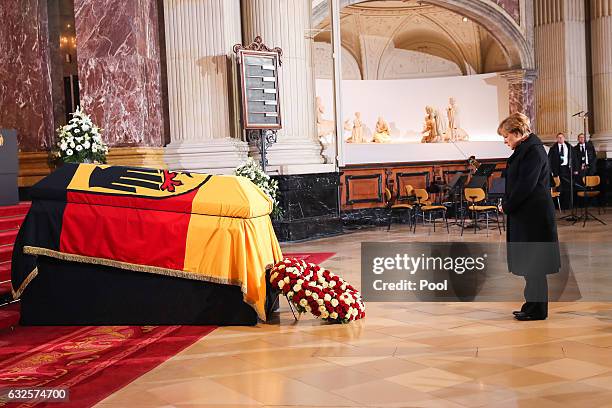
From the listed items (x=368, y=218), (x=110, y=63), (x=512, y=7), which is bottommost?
(x=368, y=218)

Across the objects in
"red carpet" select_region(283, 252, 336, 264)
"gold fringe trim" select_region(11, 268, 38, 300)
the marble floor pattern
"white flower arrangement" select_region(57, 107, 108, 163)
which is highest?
"white flower arrangement" select_region(57, 107, 108, 163)

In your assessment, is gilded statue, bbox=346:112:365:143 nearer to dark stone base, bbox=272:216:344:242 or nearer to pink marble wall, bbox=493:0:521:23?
pink marble wall, bbox=493:0:521:23

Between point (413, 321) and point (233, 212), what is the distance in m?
1.54

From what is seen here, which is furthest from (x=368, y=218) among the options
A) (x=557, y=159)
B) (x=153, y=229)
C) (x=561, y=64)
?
(x=153, y=229)

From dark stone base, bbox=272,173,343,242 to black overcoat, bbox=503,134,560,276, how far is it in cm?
637

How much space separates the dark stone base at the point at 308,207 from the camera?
12.1 m

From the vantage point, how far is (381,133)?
19062 millimetres

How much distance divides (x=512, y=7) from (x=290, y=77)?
7.75m

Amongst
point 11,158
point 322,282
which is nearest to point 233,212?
point 322,282

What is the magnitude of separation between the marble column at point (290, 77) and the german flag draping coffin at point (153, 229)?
609 centimetres

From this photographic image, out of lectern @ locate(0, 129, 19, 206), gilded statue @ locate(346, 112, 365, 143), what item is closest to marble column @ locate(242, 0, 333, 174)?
lectern @ locate(0, 129, 19, 206)

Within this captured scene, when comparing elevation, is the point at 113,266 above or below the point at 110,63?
below

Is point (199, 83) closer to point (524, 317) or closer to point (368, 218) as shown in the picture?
point (368, 218)

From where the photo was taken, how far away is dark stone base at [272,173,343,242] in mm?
12078
